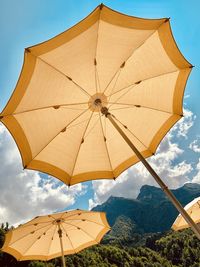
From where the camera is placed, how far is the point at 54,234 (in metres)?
12.7

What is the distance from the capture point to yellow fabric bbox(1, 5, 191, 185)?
19.5 ft

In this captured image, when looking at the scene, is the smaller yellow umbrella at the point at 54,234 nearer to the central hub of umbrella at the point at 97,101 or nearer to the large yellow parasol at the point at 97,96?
the large yellow parasol at the point at 97,96

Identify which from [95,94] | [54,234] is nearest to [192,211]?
[54,234]

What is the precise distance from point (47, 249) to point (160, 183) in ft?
32.7

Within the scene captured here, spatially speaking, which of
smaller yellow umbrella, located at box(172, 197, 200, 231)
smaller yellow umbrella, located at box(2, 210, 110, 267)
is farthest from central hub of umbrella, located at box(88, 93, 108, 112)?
smaller yellow umbrella, located at box(172, 197, 200, 231)

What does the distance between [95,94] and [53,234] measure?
8.27m

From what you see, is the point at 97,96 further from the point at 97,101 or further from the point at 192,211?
the point at 192,211

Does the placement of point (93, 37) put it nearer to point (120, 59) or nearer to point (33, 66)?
point (120, 59)

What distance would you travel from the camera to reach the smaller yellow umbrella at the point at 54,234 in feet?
37.1

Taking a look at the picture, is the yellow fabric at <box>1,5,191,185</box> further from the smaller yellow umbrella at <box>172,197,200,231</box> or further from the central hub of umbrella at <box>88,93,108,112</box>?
the smaller yellow umbrella at <box>172,197,200,231</box>

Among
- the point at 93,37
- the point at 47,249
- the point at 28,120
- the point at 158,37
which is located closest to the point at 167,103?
the point at 158,37

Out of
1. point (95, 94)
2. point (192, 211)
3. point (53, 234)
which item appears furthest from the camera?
point (192, 211)

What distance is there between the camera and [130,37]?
6215mm

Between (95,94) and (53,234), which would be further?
(53,234)
